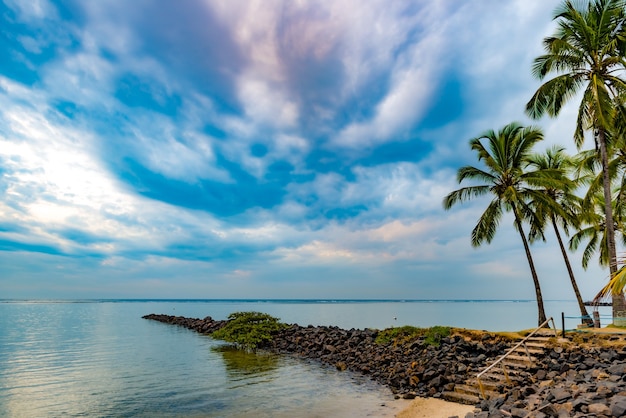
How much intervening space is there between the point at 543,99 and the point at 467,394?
1761cm

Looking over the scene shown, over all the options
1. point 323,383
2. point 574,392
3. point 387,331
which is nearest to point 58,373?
point 323,383

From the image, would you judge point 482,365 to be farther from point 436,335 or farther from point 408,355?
point 408,355

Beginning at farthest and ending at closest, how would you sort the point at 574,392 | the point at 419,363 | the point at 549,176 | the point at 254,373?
the point at 549,176, the point at 254,373, the point at 419,363, the point at 574,392

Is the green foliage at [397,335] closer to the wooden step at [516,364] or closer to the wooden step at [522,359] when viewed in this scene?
the wooden step at [522,359]

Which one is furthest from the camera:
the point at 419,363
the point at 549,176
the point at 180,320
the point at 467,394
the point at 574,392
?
the point at 180,320

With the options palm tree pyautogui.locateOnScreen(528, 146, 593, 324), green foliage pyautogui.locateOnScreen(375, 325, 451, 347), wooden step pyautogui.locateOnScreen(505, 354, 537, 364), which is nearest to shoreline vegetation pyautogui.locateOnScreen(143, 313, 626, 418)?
green foliage pyautogui.locateOnScreen(375, 325, 451, 347)

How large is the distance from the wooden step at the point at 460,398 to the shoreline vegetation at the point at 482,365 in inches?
6.7

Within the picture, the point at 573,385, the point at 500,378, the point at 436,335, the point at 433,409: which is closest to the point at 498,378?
the point at 500,378

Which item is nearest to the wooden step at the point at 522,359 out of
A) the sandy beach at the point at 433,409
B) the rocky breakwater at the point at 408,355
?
the rocky breakwater at the point at 408,355

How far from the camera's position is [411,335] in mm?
22375

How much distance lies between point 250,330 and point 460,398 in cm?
2117

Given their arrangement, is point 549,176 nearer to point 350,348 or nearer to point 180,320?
point 350,348

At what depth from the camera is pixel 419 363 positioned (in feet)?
59.3

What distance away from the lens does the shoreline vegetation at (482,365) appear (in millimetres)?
9500
